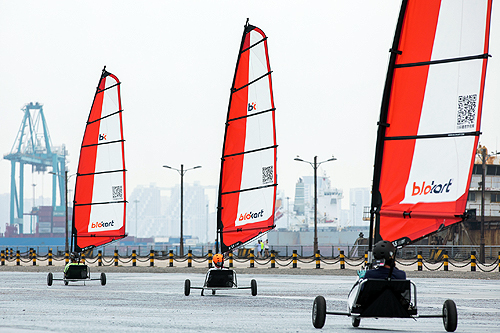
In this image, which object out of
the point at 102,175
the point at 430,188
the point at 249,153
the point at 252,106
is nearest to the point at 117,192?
the point at 102,175

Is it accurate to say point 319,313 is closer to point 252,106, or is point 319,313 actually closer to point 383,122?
point 383,122

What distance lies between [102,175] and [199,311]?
11261 mm

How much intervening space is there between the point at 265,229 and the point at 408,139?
284 inches

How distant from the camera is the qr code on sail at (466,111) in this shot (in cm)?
986

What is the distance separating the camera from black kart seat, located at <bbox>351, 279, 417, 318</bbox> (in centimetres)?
878

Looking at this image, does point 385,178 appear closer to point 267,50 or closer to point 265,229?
point 265,229

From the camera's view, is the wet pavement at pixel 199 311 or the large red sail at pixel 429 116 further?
the large red sail at pixel 429 116

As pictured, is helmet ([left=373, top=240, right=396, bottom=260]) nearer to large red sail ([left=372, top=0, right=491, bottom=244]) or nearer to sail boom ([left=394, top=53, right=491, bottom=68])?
large red sail ([left=372, top=0, right=491, bottom=244])

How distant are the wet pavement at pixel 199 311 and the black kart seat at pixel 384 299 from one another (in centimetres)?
57

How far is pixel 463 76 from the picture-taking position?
9977 mm

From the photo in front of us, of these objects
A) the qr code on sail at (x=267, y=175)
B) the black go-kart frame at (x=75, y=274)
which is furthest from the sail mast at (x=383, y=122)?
the black go-kart frame at (x=75, y=274)

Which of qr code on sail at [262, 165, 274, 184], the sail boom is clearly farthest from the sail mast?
qr code on sail at [262, 165, 274, 184]

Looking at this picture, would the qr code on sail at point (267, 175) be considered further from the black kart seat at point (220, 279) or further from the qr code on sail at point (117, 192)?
the qr code on sail at point (117, 192)

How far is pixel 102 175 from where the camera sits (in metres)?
22.2
